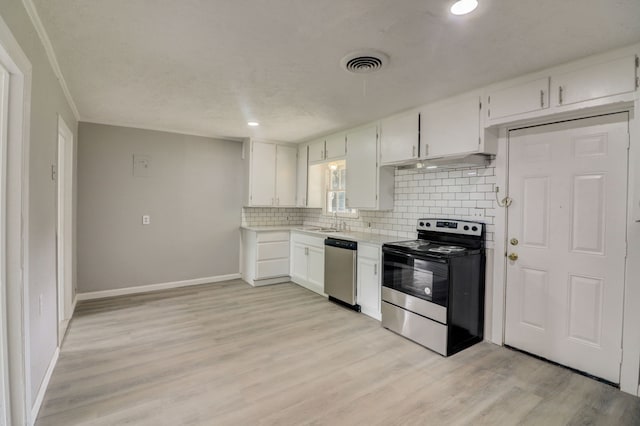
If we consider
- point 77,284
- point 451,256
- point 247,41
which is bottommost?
point 77,284

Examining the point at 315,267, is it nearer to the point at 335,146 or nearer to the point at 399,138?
the point at 335,146

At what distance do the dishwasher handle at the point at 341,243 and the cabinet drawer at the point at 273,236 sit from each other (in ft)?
3.47

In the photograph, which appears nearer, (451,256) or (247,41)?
(247,41)

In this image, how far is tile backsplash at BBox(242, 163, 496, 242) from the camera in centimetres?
305

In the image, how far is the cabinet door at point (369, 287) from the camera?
11.7 ft

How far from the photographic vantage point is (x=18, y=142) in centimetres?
164

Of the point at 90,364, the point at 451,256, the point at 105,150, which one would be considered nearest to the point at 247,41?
the point at 451,256

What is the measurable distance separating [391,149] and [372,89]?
0.97m

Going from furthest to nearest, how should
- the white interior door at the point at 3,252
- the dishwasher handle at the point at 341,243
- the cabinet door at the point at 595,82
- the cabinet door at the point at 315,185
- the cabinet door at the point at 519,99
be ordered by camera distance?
the cabinet door at the point at 315,185, the dishwasher handle at the point at 341,243, the cabinet door at the point at 519,99, the cabinet door at the point at 595,82, the white interior door at the point at 3,252

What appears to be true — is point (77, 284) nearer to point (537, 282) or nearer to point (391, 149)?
point (391, 149)

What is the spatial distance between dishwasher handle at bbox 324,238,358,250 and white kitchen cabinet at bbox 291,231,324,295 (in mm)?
200

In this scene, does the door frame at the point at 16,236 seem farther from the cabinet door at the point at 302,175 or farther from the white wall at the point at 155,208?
the cabinet door at the point at 302,175

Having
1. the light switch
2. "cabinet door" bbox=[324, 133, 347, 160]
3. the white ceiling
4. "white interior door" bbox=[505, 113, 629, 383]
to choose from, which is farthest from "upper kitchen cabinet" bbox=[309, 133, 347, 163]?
the light switch

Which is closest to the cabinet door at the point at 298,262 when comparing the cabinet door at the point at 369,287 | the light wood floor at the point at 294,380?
the cabinet door at the point at 369,287
